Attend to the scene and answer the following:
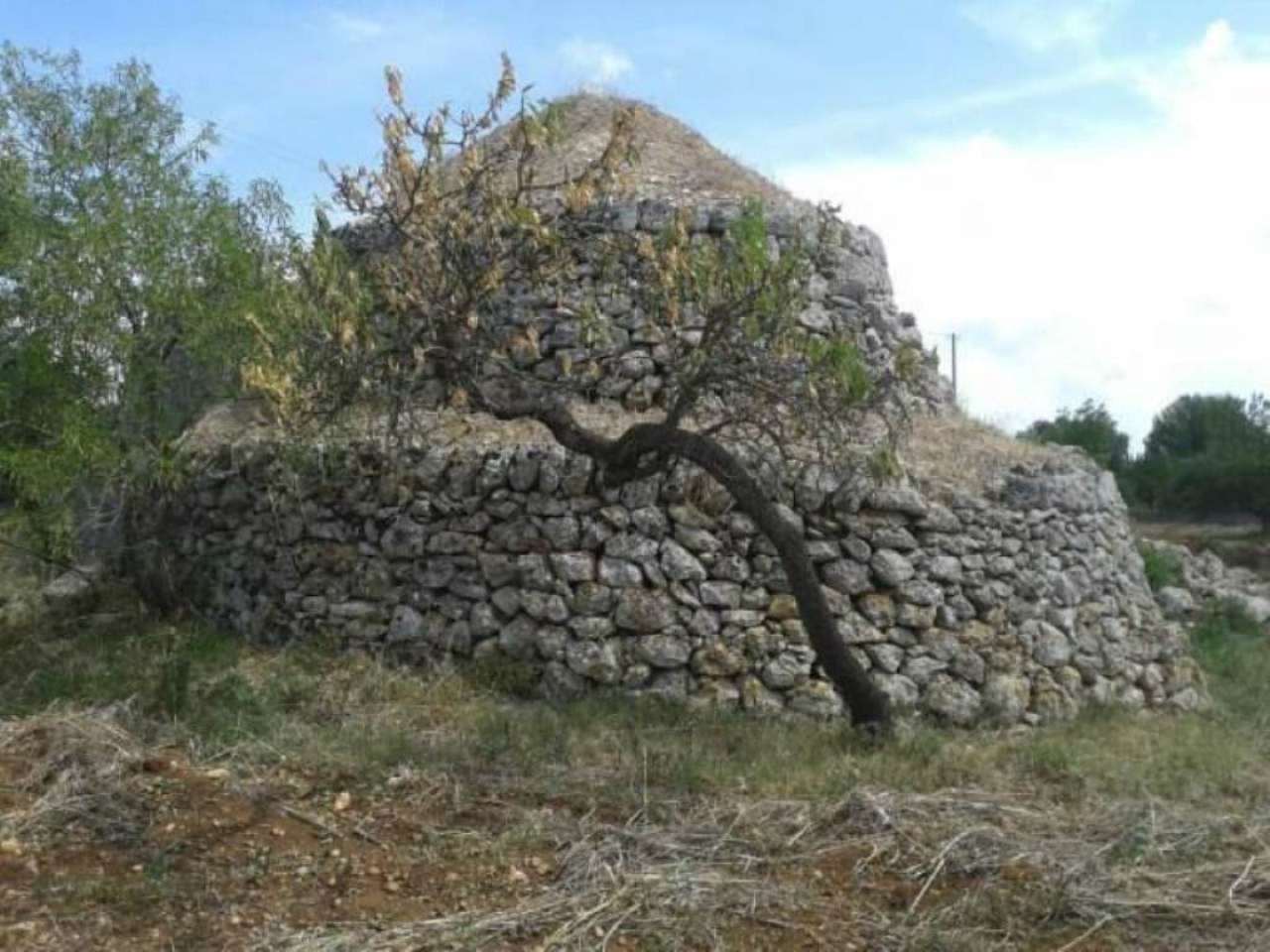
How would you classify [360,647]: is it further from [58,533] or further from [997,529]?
[997,529]

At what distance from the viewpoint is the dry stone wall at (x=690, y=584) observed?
955 cm

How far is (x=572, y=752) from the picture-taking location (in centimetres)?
807

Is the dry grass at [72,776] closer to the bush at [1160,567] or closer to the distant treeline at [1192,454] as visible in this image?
the bush at [1160,567]

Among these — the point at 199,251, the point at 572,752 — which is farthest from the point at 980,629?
the point at 199,251

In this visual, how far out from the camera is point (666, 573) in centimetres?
960

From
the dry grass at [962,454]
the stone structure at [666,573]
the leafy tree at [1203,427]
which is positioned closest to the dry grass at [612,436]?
the dry grass at [962,454]

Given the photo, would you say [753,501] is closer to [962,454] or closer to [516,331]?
[516,331]

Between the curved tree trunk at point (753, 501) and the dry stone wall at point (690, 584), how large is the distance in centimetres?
77

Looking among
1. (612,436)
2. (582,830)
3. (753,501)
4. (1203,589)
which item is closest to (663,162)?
(612,436)

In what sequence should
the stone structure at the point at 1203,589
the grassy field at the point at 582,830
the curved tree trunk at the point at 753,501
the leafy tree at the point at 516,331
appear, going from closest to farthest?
the grassy field at the point at 582,830, the leafy tree at the point at 516,331, the curved tree trunk at the point at 753,501, the stone structure at the point at 1203,589

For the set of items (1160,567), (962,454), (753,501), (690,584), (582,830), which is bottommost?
(582,830)

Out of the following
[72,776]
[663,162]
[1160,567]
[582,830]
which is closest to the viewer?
[582,830]

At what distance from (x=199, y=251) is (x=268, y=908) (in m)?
7.01

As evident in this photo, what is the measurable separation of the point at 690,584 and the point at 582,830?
10.9 feet
